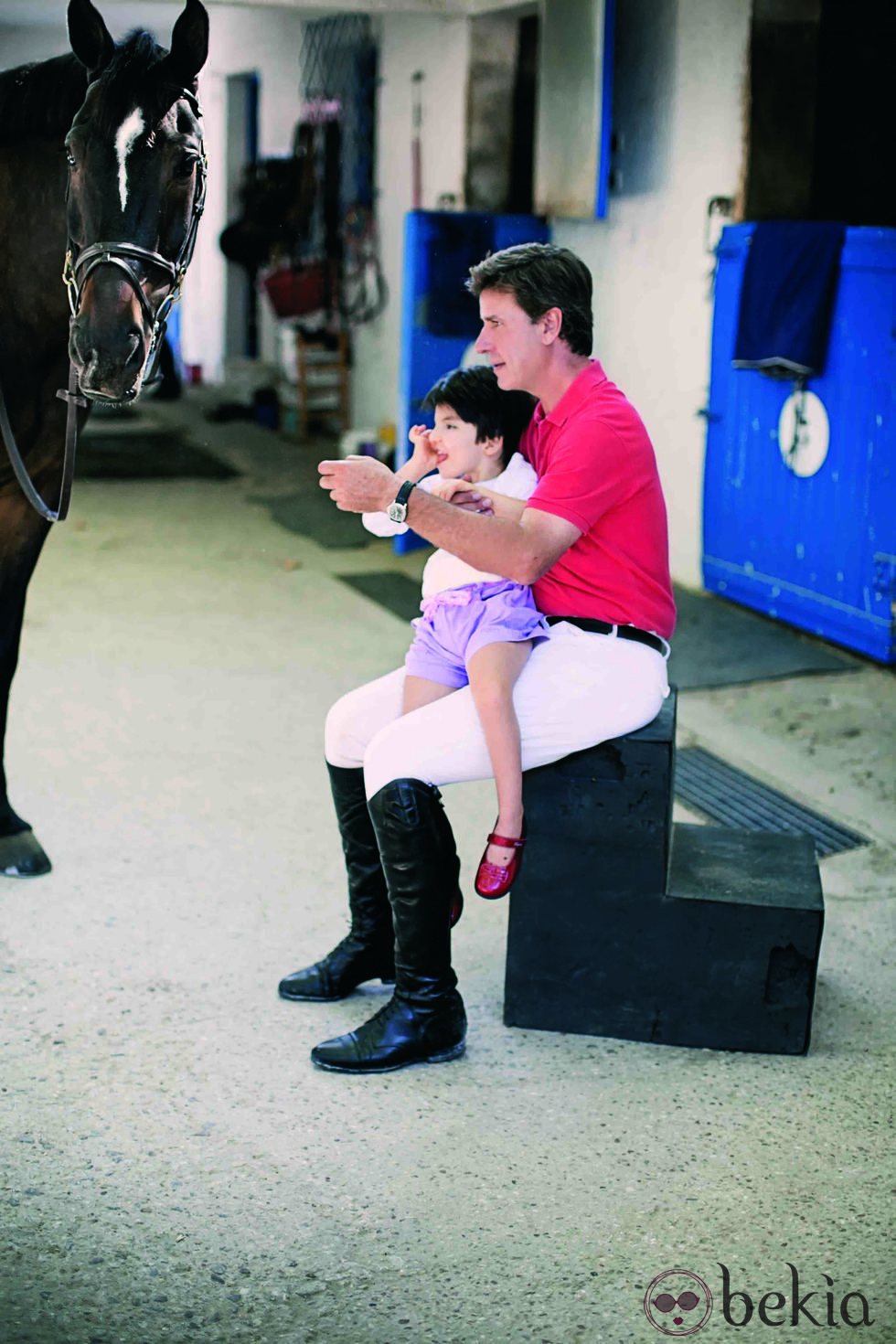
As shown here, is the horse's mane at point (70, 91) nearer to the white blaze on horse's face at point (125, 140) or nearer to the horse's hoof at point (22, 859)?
the white blaze on horse's face at point (125, 140)

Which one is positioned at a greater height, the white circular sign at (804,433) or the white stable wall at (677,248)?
the white stable wall at (677,248)

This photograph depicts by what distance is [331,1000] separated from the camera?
2908 mm

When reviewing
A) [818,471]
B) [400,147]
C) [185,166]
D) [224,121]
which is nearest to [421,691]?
[185,166]

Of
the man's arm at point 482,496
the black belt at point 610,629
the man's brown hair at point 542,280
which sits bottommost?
the black belt at point 610,629

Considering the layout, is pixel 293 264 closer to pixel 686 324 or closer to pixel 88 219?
pixel 686 324

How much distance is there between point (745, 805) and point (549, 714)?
1614mm

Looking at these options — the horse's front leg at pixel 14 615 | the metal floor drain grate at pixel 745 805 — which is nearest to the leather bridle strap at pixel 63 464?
the horse's front leg at pixel 14 615

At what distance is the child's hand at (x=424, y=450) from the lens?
2609 mm

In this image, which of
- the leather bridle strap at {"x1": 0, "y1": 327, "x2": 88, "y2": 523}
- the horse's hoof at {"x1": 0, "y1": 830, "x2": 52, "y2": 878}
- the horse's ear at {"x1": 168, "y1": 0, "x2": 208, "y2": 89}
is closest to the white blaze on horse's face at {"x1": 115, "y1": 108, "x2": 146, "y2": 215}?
the horse's ear at {"x1": 168, "y1": 0, "x2": 208, "y2": 89}

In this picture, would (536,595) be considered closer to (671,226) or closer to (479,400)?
(479,400)

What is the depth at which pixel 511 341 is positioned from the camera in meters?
2.51

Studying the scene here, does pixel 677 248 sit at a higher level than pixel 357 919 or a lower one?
higher

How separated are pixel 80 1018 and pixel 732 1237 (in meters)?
1.31

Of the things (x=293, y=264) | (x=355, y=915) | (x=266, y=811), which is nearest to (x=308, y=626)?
(x=266, y=811)
